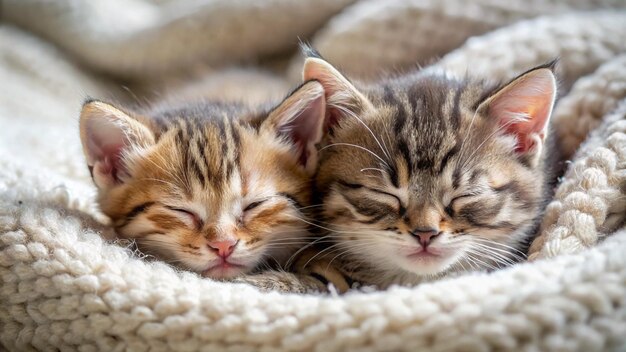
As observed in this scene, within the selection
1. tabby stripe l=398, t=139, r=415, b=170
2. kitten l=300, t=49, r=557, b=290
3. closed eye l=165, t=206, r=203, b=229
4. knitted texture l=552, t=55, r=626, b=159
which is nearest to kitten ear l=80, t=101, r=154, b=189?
closed eye l=165, t=206, r=203, b=229

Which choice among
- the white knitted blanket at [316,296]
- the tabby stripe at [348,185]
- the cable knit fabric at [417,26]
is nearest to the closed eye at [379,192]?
the tabby stripe at [348,185]

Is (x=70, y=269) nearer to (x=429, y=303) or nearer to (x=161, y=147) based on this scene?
(x=161, y=147)

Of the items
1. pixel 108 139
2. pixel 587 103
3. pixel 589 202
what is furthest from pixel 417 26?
pixel 108 139

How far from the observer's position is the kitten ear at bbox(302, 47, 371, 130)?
1284mm

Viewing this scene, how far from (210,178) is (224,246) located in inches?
5.9

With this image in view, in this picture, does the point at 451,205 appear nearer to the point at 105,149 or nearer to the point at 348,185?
the point at 348,185

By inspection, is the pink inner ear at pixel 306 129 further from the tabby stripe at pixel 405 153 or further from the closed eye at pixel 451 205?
the closed eye at pixel 451 205

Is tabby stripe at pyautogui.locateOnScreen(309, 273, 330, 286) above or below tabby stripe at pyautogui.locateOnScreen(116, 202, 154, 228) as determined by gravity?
below

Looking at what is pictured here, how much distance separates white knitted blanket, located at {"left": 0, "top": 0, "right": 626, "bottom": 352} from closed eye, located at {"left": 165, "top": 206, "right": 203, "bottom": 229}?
0.14 m

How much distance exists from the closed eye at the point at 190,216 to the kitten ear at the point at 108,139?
0.55 feet

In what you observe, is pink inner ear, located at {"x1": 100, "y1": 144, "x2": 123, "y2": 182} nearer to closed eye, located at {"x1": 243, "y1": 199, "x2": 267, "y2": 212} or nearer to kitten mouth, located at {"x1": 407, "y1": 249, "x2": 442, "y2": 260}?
closed eye, located at {"x1": 243, "y1": 199, "x2": 267, "y2": 212}

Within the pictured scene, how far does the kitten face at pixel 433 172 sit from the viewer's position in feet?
3.88

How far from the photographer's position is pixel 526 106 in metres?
1.27

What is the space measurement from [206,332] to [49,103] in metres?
1.62
